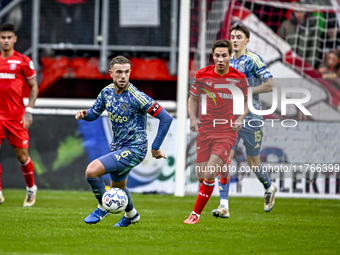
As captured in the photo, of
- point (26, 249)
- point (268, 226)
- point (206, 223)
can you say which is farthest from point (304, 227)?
point (26, 249)

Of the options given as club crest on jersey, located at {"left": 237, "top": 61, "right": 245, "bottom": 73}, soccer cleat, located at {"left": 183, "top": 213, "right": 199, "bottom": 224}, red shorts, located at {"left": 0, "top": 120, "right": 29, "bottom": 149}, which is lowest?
soccer cleat, located at {"left": 183, "top": 213, "right": 199, "bottom": 224}

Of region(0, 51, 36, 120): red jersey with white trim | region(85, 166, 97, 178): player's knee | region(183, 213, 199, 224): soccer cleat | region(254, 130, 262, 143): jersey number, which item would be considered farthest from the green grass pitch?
region(0, 51, 36, 120): red jersey with white trim

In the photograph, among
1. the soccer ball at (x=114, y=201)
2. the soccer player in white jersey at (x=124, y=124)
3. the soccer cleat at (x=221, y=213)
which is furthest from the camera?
the soccer cleat at (x=221, y=213)

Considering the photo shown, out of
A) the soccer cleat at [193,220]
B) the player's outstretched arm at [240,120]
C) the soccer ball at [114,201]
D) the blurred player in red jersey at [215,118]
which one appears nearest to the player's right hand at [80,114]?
the soccer ball at [114,201]

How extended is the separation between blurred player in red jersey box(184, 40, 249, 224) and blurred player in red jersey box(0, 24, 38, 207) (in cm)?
246

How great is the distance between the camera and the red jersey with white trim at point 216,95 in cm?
600

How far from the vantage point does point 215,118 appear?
611cm

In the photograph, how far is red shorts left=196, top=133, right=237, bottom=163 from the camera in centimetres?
583

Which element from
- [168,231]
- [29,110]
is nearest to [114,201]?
[168,231]

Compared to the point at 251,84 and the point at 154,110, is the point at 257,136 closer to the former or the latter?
the point at 251,84

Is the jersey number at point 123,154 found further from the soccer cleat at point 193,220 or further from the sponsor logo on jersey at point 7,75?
the sponsor logo on jersey at point 7,75

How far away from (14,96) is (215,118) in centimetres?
285

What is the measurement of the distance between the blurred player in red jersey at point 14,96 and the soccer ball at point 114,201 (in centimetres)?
262

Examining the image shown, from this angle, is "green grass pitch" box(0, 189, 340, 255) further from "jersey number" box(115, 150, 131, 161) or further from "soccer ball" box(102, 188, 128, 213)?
"jersey number" box(115, 150, 131, 161)
